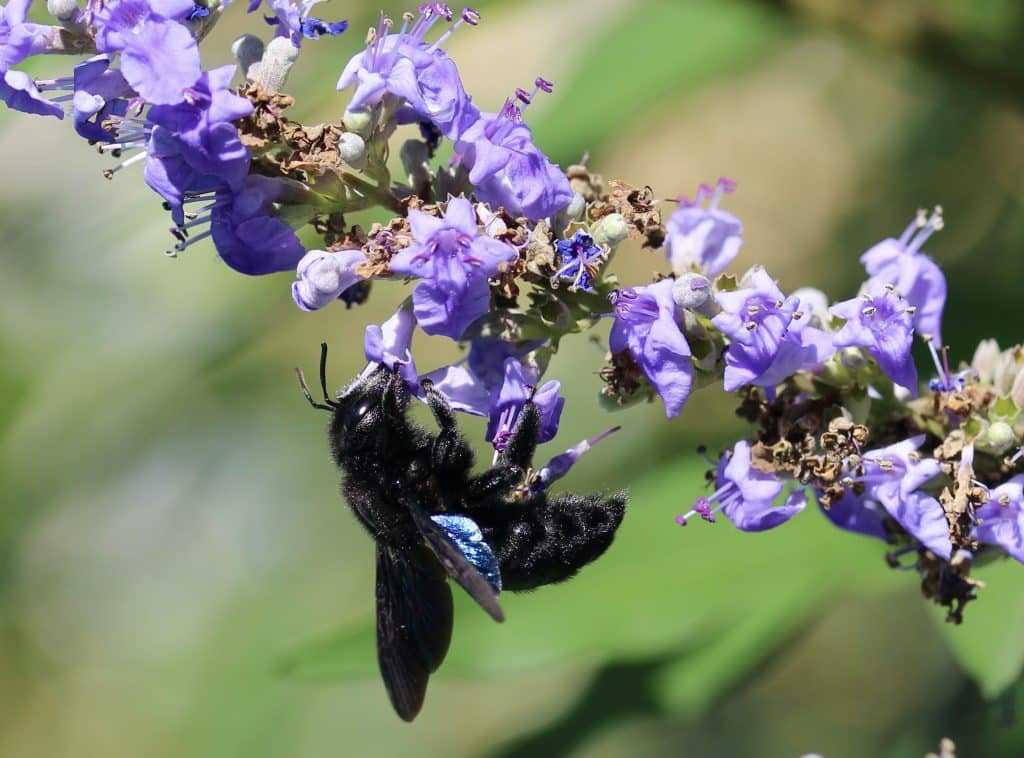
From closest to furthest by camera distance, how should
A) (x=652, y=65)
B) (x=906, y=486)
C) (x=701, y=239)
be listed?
(x=906, y=486), (x=701, y=239), (x=652, y=65)

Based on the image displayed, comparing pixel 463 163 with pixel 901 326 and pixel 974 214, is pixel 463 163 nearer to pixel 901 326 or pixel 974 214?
pixel 901 326

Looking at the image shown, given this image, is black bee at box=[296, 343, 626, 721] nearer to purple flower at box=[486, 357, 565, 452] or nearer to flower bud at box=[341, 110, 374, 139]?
purple flower at box=[486, 357, 565, 452]

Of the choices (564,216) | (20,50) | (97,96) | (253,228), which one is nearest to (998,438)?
(564,216)

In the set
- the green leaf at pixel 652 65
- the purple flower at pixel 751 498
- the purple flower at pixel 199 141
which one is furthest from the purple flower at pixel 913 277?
the green leaf at pixel 652 65

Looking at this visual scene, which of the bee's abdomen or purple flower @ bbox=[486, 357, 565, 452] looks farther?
the bee's abdomen

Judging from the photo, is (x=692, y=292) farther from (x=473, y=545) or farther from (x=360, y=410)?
(x=360, y=410)

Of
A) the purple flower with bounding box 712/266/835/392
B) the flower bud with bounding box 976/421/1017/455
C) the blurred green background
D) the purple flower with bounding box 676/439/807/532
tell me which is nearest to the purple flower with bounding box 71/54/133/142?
the purple flower with bounding box 712/266/835/392
